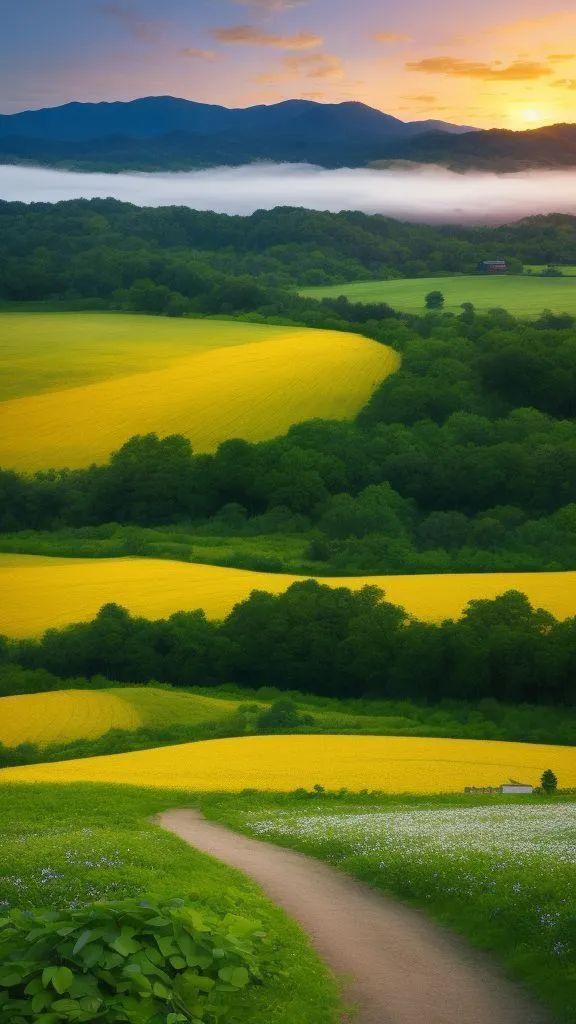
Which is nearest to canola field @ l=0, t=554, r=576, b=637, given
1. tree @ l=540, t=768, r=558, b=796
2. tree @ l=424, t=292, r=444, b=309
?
tree @ l=540, t=768, r=558, b=796

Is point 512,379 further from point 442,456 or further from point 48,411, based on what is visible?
point 48,411

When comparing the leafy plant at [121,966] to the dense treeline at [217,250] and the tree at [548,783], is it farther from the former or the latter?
the dense treeline at [217,250]

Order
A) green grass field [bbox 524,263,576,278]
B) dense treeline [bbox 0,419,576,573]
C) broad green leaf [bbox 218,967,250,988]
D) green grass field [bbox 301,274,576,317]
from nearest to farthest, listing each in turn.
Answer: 1. broad green leaf [bbox 218,967,250,988]
2. dense treeline [bbox 0,419,576,573]
3. green grass field [bbox 301,274,576,317]
4. green grass field [bbox 524,263,576,278]

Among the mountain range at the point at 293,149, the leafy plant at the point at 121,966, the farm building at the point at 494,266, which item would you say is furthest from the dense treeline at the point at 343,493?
the mountain range at the point at 293,149

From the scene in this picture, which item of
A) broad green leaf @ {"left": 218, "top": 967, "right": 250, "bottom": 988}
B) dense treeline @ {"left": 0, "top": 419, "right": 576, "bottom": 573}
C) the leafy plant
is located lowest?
broad green leaf @ {"left": 218, "top": 967, "right": 250, "bottom": 988}

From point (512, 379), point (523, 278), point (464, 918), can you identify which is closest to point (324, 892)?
point (464, 918)

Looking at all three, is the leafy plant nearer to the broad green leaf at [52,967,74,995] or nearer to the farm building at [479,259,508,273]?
the broad green leaf at [52,967,74,995]
